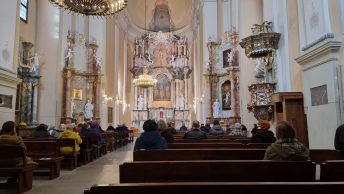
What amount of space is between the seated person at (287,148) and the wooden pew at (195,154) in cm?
90

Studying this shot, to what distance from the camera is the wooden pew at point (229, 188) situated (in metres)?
1.69

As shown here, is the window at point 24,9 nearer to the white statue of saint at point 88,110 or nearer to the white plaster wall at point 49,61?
the white plaster wall at point 49,61

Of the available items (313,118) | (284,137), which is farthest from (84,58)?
(284,137)

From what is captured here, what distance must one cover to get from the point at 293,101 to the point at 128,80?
2274cm

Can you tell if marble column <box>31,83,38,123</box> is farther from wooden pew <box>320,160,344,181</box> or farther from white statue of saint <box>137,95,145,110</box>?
wooden pew <box>320,160,344,181</box>

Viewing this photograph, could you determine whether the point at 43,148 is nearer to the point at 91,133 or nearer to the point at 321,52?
the point at 91,133

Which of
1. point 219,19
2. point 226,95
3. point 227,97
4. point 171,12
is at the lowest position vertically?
point 227,97

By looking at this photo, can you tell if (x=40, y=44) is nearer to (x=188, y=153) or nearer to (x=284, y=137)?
(x=188, y=153)

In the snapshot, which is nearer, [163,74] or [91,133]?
[91,133]

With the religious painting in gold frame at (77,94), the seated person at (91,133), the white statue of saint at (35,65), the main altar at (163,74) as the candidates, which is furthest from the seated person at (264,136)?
the main altar at (163,74)

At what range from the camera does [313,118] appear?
6840mm

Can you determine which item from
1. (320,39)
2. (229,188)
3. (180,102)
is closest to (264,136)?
(320,39)

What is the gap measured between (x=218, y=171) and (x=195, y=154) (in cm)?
138

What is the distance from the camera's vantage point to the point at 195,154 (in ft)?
13.2
